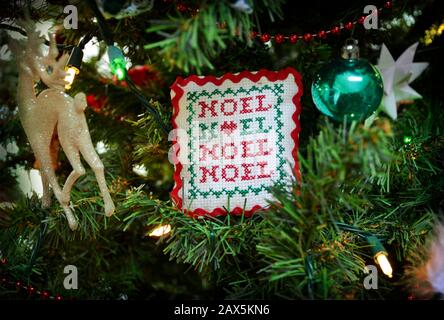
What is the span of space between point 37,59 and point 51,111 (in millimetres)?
61

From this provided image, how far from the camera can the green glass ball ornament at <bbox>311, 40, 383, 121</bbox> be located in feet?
1.68

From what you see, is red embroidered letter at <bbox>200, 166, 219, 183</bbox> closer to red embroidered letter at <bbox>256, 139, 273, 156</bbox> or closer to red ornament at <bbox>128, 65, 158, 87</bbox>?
red embroidered letter at <bbox>256, 139, 273, 156</bbox>

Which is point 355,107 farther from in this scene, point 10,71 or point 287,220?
point 10,71

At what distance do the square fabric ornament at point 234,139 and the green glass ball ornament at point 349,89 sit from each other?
51 mm

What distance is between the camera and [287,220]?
1.49 ft

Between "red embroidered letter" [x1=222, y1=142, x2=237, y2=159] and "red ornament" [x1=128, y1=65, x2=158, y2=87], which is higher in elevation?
"red ornament" [x1=128, y1=65, x2=158, y2=87]

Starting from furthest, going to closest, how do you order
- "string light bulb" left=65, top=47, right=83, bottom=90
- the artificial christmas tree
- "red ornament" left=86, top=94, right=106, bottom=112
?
"red ornament" left=86, top=94, right=106, bottom=112 → "string light bulb" left=65, top=47, right=83, bottom=90 → the artificial christmas tree

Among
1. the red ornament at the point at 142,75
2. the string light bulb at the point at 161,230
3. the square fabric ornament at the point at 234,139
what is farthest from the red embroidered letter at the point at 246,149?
the red ornament at the point at 142,75

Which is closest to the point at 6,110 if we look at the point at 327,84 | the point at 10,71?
the point at 10,71

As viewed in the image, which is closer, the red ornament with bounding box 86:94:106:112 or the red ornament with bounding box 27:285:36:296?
the red ornament with bounding box 27:285:36:296

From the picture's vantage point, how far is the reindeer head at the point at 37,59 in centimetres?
53

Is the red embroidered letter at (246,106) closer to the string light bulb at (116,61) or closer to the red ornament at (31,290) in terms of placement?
the string light bulb at (116,61)

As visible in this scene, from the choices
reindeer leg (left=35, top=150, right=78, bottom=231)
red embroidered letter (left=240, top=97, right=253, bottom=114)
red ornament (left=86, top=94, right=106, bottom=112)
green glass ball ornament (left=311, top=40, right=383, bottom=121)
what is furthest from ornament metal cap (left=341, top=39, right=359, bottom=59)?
red ornament (left=86, top=94, right=106, bottom=112)

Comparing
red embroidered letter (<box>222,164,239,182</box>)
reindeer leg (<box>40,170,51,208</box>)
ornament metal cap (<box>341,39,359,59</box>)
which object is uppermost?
→ ornament metal cap (<box>341,39,359,59</box>)
